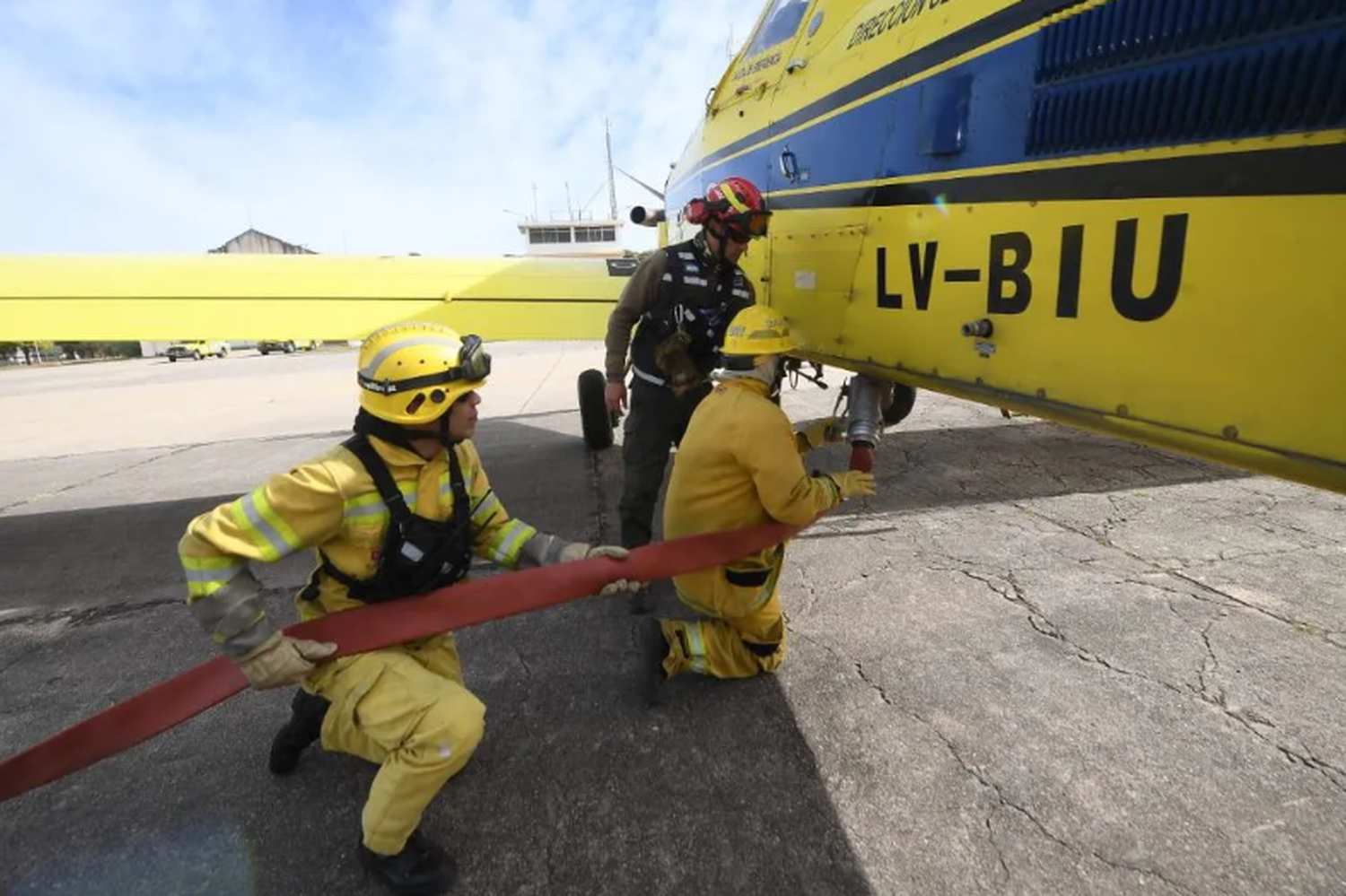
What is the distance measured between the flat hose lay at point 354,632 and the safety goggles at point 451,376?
0.72 metres

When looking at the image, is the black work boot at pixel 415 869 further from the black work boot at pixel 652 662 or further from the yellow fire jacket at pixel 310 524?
the black work boot at pixel 652 662

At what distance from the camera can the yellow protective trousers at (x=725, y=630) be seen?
314 cm

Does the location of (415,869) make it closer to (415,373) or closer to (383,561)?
(383,561)

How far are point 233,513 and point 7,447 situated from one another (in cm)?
1260

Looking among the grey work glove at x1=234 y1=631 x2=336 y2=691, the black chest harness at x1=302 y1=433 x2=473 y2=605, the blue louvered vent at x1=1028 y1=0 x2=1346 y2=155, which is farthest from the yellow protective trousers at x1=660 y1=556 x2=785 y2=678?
the blue louvered vent at x1=1028 y1=0 x2=1346 y2=155

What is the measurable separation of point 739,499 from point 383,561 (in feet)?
5.01

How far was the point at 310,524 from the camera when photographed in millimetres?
2088

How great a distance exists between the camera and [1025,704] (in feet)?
9.74

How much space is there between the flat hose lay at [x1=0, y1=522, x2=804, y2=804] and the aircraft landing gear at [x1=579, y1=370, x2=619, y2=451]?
5.00m

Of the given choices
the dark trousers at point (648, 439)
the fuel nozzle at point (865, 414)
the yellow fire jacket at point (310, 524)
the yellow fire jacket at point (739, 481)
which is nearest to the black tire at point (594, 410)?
the dark trousers at point (648, 439)

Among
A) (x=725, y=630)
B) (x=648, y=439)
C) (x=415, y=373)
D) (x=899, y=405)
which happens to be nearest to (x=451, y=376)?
(x=415, y=373)

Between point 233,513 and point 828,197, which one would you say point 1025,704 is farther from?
point 233,513

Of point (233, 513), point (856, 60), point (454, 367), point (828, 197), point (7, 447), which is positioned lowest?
point (7, 447)

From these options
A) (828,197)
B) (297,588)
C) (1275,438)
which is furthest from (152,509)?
(1275,438)
